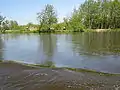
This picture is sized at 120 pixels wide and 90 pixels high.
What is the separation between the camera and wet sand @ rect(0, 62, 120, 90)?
9.03 metres

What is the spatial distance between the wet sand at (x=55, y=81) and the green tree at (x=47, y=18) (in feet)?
299

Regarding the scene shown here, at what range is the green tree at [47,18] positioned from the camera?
10250cm

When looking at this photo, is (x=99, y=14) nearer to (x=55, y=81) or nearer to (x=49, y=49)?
(x=49, y=49)

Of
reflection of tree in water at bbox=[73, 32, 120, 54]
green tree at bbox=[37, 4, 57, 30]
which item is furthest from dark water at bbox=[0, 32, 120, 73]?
green tree at bbox=[37, 4, 57, 30]

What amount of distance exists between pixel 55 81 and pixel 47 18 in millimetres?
96265

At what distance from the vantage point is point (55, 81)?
9.84m

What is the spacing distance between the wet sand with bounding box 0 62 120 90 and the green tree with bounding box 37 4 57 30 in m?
91.1

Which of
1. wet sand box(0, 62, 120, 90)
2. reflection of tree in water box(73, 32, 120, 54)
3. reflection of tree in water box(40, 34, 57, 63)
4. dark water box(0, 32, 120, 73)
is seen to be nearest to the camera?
wet sand box(0, 62, 120, 90)

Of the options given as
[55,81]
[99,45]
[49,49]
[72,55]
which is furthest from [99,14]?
[55,81]

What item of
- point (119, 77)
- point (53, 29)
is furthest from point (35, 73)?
point (53, 29)

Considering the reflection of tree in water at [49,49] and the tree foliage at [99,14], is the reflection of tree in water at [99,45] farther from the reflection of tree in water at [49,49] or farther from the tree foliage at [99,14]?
the tree foliage at [99,14]

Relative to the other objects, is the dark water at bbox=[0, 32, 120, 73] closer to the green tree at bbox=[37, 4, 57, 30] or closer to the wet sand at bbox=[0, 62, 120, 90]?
the wet sand at bbox=[0, 62, 120, 90]

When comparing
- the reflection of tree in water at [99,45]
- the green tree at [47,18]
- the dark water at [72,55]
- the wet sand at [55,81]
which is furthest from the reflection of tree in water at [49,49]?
the green tree at [47,18]

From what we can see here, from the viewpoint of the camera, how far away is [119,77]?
1060 centimetres
